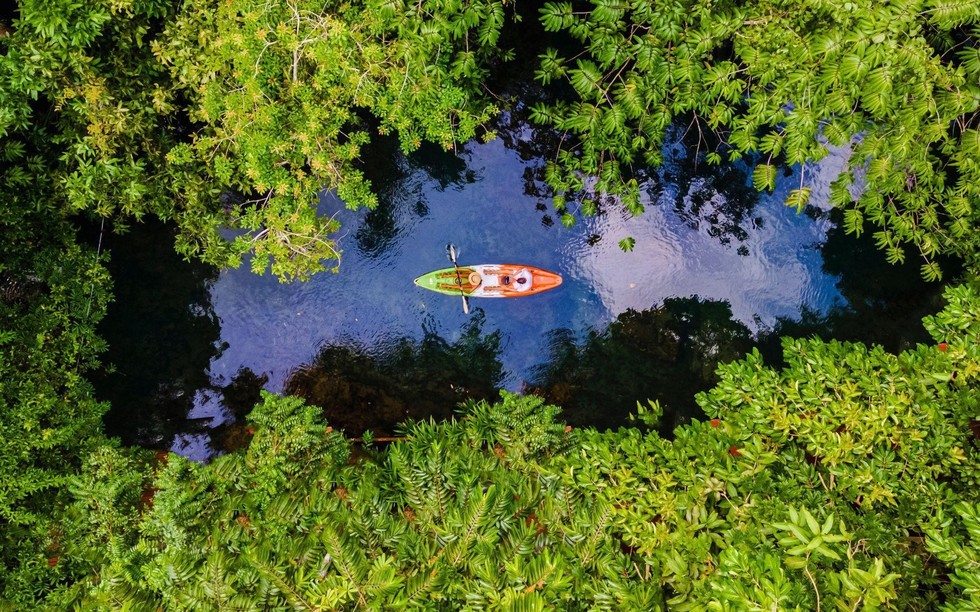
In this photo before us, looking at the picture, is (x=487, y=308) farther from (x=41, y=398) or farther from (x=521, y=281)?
(x=41, y=398)

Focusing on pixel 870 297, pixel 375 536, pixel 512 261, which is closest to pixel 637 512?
pixel 375 536

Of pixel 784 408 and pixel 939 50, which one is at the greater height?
pixel 939 50

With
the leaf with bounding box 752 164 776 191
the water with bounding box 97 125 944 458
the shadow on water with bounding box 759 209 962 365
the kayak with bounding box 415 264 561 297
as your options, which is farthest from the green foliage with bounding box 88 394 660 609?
the shadow on water with bounding box 759 209 962 365

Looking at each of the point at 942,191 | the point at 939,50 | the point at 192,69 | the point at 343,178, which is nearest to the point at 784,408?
the point at 942,191

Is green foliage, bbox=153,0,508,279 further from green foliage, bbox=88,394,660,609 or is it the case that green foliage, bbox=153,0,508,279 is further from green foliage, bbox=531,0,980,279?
green foliage, bbox=88,394,660,609

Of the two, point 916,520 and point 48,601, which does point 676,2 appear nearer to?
point 916,520

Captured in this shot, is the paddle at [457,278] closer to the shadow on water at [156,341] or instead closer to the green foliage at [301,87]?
the green foliage at [301,87]

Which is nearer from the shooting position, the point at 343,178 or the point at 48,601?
the point at 48,601
